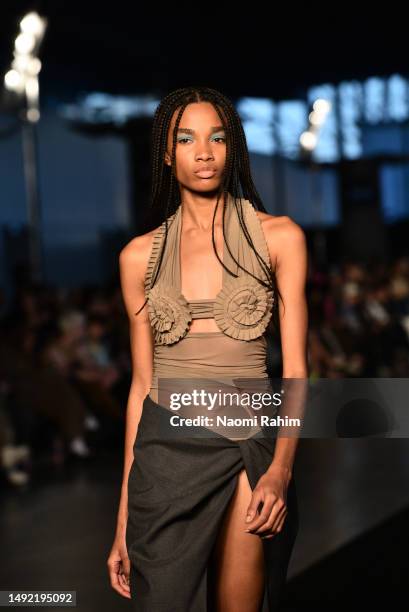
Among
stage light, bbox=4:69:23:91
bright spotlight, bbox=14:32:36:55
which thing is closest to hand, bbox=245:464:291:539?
bright spotlight, bbox=14:32:36:55

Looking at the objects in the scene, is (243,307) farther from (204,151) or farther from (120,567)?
(120,567)

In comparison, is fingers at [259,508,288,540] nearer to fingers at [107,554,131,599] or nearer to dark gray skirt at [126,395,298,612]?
dark gray skirt at [126,395,298,612]

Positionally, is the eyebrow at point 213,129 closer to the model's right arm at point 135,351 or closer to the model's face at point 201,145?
the model's face at point 201,145

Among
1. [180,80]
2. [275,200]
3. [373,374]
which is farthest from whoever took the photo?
[275,200]

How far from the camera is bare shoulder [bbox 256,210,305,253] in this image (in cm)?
180

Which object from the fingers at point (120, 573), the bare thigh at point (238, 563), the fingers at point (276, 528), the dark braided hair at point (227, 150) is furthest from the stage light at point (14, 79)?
the fingers at point (276, 528)

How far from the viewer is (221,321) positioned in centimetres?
178

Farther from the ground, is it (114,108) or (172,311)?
(114,108)

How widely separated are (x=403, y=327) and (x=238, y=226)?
8.70 meters

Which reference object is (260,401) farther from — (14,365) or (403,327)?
(403,327)

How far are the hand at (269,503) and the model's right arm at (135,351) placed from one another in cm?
32

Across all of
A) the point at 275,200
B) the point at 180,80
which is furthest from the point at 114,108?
the point at 275,200

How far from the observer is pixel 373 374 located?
9.71 metres

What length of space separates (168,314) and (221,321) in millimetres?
93
